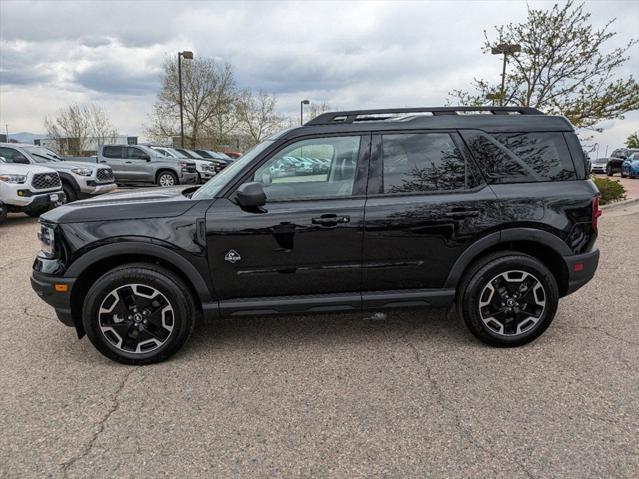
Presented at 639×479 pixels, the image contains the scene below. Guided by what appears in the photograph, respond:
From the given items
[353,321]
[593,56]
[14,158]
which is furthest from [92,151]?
[353,321]

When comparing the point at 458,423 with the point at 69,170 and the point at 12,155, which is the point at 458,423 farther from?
the point at 12,155

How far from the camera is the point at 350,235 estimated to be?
10.8ft

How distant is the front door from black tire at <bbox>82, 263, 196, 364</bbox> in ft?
1.03

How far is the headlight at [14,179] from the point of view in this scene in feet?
29.2

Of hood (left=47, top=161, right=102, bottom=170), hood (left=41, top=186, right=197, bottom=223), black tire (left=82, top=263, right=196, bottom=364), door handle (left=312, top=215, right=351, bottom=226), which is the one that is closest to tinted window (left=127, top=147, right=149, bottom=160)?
hood (left=47, top=161, right=102, bottom=170)

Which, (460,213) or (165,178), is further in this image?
(165,178)

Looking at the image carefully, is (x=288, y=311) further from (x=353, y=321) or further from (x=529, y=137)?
(x=529, y=137)

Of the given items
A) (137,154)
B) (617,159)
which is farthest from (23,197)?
(617,159)

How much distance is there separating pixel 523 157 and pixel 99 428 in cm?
341

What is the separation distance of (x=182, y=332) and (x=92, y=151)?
138 feet

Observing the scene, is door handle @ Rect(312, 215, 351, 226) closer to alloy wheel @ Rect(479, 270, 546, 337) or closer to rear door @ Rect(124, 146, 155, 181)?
alloy wheel @ Rect(479, 270, 546, 337)

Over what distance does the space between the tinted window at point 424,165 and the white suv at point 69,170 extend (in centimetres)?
1050

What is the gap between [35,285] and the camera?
10.8ft

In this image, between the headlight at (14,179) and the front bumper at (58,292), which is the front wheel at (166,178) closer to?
the headlight at (14,179)
